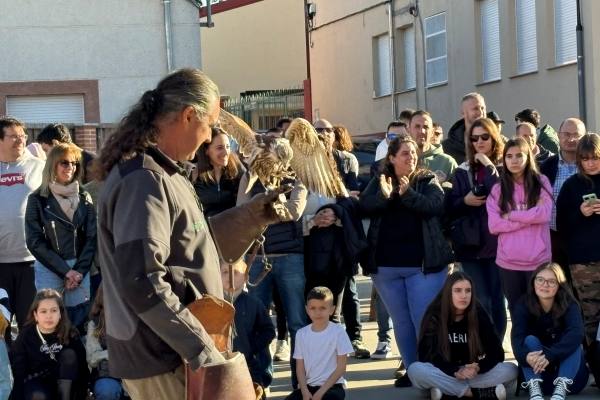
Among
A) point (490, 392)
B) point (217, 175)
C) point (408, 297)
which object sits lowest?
point (490, 392)

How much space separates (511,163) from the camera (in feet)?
27.5

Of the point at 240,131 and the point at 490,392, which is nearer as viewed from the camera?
the point at 490,392

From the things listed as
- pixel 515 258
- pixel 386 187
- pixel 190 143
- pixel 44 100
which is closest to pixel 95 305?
pixel 386 187

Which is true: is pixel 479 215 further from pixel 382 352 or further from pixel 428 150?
pixel 382 352

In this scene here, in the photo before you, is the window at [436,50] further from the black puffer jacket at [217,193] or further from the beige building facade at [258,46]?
the black puffer jacket at [217,193]

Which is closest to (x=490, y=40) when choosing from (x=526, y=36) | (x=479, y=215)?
(x=526, y=36)

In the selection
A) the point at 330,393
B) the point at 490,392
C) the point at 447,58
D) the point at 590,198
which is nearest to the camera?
the point at 330,393

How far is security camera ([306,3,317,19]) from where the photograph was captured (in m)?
28.5

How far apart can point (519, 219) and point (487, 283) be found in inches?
26.7

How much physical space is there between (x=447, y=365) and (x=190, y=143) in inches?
166

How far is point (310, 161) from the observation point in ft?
26.9

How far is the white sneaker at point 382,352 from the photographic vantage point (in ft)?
30.7

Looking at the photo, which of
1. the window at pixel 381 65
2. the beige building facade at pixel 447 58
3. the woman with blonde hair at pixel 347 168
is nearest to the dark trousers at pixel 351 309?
the woman with blonde hair at pixel 347 168

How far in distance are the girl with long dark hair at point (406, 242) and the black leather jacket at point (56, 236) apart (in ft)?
6.75
